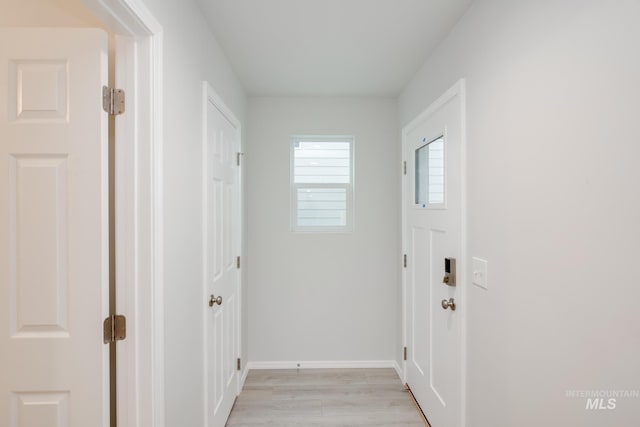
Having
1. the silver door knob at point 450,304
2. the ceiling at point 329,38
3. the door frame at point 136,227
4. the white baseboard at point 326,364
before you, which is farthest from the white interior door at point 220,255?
the silver door knob at point 450,304

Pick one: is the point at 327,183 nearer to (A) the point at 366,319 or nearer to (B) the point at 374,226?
(B) the point at 374,226

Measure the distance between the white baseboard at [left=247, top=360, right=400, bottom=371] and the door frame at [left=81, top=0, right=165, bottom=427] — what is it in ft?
6.32

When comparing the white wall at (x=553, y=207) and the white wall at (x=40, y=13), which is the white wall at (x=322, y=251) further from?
the white wall at (x=40, y=13)

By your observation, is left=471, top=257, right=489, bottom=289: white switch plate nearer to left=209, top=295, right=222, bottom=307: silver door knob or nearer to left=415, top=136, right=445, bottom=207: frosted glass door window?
left=415, top=136, right=445, bottom=207: frosted glass door window

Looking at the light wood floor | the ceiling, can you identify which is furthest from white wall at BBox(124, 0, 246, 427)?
the light wood floor

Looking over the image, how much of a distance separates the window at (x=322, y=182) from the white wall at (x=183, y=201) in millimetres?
1321

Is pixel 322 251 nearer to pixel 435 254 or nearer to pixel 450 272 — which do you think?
pixel 435 254

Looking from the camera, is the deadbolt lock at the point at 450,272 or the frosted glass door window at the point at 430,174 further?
the frosted glass door window at the point at 430,174

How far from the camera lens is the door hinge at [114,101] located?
3.63 ft

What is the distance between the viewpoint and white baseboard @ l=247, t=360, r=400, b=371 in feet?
9.73

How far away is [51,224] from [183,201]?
50 cm

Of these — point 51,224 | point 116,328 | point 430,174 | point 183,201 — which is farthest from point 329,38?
point 116,328

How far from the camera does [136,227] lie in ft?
3.72

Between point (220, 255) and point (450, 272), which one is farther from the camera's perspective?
point (220, 255)
